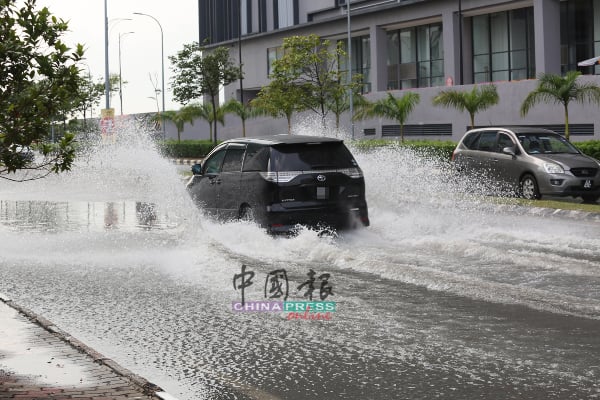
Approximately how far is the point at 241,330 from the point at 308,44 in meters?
41.2

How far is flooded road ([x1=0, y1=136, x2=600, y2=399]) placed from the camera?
7086 millimetres

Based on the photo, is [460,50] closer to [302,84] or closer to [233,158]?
[302,84]

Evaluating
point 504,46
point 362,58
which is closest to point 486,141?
point 504,46

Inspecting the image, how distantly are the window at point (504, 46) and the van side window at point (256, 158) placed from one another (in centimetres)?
4080

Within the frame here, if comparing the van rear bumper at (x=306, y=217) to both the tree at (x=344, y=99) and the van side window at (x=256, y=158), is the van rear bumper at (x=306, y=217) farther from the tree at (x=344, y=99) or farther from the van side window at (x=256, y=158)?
the tree at (x=344, y=99)

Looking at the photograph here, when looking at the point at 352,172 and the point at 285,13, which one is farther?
the point at 285,13

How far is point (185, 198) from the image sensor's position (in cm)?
1728

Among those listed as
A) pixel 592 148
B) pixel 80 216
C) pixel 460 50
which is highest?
pixel 460 50

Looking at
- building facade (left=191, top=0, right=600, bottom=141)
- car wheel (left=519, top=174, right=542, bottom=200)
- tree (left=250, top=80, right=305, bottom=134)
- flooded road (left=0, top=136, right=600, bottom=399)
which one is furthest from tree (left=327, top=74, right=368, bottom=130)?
flooded road (left=0, top=136, right=600, bottom=399)

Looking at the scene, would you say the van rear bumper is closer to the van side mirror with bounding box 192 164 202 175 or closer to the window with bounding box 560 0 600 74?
the van side mirror with bounding box 192 164 202 175

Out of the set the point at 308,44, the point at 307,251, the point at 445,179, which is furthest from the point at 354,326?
the point at 308,44

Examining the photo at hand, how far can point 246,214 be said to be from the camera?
1501cm

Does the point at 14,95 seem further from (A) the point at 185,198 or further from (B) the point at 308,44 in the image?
(B) the point at 308,44

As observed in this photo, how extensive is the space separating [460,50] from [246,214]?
40.7m
